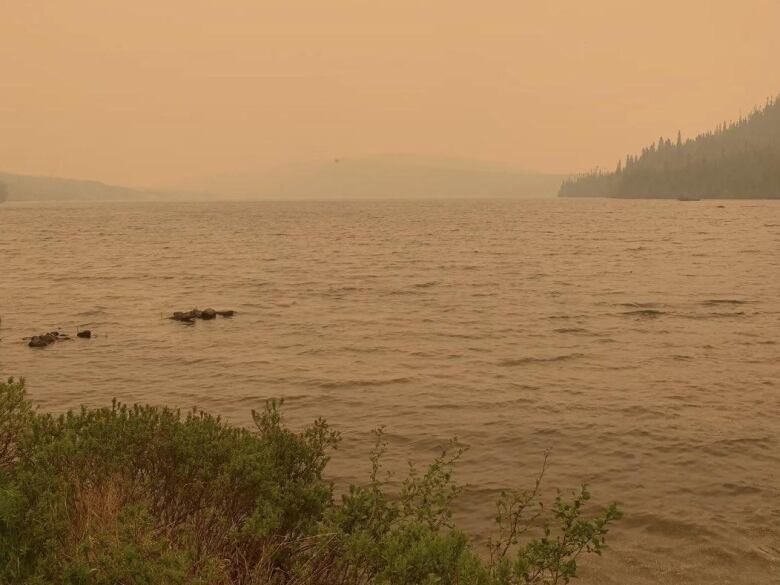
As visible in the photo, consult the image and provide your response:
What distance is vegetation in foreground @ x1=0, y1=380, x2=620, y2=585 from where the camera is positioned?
619cm

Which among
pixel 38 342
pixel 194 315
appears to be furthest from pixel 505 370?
pixel 38 342

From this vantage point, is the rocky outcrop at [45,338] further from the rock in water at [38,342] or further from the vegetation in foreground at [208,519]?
the vegetation in foreground at [208,519]

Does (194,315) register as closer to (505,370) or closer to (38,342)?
(38,342)

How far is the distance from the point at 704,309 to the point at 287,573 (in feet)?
100

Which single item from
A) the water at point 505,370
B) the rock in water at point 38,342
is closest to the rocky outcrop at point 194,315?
the water at point 505,370

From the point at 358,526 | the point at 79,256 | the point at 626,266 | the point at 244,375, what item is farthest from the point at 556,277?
the point at 79,256

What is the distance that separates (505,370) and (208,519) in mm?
15230

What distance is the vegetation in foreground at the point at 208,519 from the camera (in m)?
6.19

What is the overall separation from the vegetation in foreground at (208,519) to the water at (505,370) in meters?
4.26

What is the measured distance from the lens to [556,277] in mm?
47625

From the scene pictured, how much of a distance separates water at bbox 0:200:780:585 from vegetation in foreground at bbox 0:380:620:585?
14.0 feet

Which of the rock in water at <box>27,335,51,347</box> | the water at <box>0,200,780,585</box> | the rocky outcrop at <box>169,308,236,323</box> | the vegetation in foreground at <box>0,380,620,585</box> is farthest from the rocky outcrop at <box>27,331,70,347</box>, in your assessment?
the vegetation in foreground at <box>0,380,620,585</box>

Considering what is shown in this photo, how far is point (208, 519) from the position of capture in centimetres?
761

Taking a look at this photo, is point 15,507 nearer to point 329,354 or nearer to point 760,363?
point 329,354
